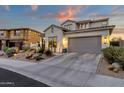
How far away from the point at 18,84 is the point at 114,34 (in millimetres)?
11374

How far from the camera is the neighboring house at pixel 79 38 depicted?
1303 centimetres

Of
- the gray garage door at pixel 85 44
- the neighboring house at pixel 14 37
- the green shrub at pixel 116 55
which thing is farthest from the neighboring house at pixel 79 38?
the neighboring house at pixel 14 37

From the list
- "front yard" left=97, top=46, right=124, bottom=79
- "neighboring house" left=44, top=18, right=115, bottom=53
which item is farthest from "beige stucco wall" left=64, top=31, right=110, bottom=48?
"front yard" left=97, top=46, right=124, bottom=79

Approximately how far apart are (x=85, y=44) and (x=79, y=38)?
3.36ft

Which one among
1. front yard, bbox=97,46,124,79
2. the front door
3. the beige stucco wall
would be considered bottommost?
front yard, bbox=97,46,124,79

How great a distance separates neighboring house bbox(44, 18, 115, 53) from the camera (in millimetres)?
13031

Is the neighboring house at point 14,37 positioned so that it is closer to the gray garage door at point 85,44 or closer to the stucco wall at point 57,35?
the stucco wall at point 57,35

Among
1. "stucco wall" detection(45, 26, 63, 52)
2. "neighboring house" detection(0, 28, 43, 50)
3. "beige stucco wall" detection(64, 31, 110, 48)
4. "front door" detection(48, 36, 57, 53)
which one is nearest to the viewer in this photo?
"beige stucco wall" detection(64, 31, 110, 48)

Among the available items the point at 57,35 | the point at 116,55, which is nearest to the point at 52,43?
the point at 57,35

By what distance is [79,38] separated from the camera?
48.2ft

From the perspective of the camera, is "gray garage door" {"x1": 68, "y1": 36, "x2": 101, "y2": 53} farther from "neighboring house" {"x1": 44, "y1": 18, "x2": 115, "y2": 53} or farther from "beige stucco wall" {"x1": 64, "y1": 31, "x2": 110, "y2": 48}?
"beige stucco wall" {"x1": 64, "y1": 31, "x2": 110, "y2": 48}
